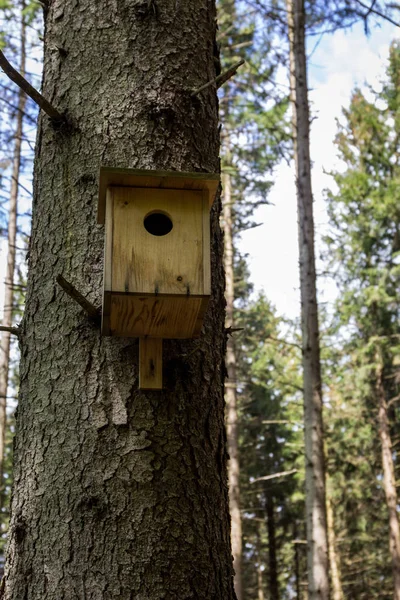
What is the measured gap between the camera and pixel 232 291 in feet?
48.2

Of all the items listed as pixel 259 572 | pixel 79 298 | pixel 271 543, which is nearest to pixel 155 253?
pixel 79 298

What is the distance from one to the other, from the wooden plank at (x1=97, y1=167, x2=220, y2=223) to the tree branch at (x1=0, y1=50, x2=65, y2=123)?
0.37 metres

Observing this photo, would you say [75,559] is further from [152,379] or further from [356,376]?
[356,376]

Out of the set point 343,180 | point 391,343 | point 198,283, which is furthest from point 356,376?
point 198,283

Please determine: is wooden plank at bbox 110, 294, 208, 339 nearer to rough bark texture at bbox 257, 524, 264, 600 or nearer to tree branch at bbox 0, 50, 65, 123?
tree branch at bbox 0, 50, 65, 123

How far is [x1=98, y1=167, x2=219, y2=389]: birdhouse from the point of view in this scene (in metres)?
1.81

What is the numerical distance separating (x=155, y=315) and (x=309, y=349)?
6084 millimetres

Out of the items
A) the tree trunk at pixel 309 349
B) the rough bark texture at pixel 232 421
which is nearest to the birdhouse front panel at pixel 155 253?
the tree trunk at pixel 309 349

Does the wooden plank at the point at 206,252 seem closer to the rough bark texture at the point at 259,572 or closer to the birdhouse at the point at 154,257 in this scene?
the birdhouse at the point at 154,257

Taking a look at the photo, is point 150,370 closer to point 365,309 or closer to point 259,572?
point 365,309

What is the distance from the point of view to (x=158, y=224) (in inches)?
78.6

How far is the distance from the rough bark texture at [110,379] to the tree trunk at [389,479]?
13.4 metres

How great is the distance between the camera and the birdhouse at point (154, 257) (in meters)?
1.81

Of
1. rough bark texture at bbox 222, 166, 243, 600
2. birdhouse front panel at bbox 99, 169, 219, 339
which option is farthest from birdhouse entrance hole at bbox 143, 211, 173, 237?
rough bark texture at bbox 222, 166, 243, 600
